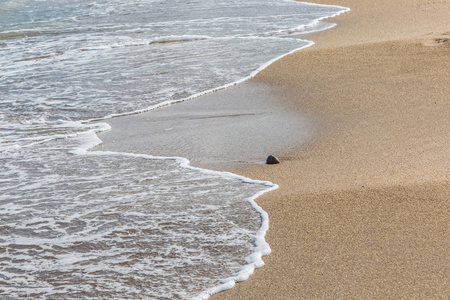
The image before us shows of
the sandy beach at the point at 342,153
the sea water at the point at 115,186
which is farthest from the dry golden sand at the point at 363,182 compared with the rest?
the sea water at the point at 115,186

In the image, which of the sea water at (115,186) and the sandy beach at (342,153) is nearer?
the sandy beach at (342,153)

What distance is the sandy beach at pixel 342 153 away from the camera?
9.63ft

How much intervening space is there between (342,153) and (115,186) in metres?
1.76

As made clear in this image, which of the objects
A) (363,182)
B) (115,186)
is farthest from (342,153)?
(115,186)

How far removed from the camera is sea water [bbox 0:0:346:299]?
3115mm

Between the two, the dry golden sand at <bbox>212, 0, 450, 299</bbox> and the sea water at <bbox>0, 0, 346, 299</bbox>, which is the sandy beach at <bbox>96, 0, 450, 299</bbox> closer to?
the dry golden sand at <bbox>212, 0, 450, 299</bbox>

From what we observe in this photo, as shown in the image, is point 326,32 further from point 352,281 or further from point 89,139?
point 352,281

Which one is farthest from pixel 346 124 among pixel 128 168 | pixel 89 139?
pixel 89 139

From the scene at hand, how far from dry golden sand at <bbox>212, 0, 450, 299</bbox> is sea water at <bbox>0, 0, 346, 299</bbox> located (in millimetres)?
233

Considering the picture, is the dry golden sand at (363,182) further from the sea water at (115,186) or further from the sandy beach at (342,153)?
the sea water at (115,186)

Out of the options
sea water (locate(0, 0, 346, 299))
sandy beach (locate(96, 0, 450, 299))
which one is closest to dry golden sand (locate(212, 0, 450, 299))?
sandy beach (locate(96, 0, 450, 299))

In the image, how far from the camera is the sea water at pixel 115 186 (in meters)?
3.12

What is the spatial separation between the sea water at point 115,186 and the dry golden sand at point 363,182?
0.76 feet

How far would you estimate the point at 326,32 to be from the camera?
1013 centimetres
